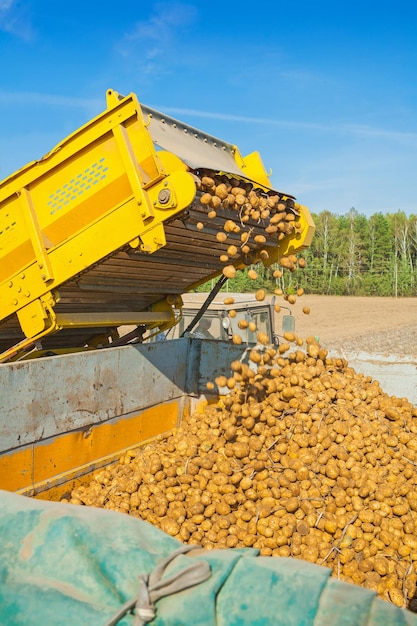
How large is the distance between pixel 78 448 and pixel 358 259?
51.2 m

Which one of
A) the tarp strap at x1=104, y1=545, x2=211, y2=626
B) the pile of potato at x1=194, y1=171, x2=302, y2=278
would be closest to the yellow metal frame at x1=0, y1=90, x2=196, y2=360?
the pile of potato at x1=194, y1=171, x2=302, y2=278

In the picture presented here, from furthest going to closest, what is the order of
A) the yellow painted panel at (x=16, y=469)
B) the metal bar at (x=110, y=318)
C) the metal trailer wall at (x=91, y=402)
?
the metal bar at (x=110, y=318), the metal trailer wall at (x=91, y=402), the yellow painted panel at (x=16, y=469)

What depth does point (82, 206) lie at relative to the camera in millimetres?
3639

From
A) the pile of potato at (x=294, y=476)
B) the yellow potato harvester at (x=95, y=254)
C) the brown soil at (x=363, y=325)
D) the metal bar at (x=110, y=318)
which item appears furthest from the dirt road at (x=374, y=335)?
the metal bar at (x=110, y=318)

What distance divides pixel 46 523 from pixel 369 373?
12.9 ft

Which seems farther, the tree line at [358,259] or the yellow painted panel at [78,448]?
the tree line at [358,259]

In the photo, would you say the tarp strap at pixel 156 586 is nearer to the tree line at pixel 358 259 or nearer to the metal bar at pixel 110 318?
the metal bar at pixel 110 318

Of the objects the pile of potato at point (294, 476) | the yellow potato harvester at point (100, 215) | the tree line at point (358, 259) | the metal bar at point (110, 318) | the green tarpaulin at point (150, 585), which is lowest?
the pile of potato at point (294, 476)

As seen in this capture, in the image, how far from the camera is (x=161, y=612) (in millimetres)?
1438

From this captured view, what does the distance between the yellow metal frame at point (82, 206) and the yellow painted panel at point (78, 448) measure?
0.78 metres

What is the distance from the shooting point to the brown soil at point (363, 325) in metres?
18.4

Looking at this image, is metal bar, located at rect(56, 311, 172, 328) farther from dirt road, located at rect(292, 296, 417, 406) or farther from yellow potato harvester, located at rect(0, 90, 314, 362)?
dirt road, located at rect(292, 296, 417, 406)

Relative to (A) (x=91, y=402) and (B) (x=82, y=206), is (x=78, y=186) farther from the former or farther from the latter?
(A) (x=91, y=402)

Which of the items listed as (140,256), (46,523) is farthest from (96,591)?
(140,256)
